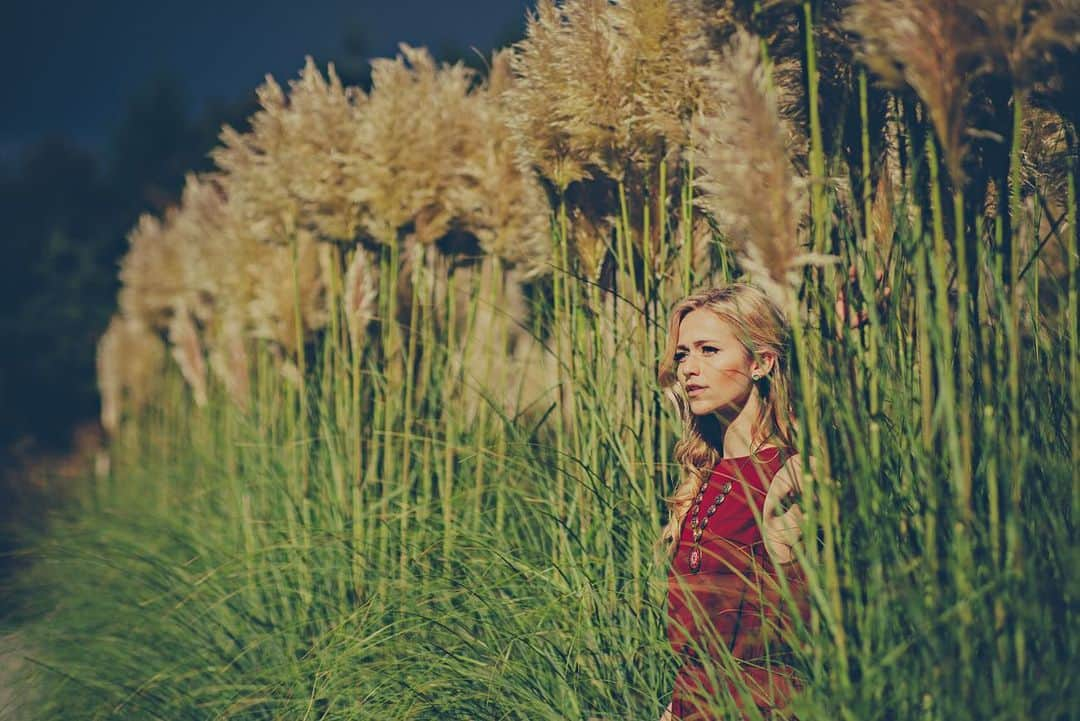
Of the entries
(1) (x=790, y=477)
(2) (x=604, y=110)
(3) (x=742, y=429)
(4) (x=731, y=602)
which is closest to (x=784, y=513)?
(1) (x=790, y=477)

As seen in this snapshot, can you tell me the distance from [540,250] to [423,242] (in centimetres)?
84

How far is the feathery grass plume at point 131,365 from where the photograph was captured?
27.3ft

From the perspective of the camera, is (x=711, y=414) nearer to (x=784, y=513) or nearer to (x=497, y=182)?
(x=784, y=513)

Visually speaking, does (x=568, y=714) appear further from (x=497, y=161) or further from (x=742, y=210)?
(x=497, y=161)

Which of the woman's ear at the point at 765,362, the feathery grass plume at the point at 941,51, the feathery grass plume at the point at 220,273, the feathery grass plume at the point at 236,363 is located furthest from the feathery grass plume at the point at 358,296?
the feathery grass plume at the point at 941,51

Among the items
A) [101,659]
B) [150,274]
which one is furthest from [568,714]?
[150,274]

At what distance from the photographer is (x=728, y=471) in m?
2.64

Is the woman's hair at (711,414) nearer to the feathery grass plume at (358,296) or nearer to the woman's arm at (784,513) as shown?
the woman's arm at (784,513)

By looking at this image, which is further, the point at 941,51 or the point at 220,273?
the point at 220,273

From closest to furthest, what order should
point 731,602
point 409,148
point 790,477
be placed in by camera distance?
1. point 790,477
2. point 731,602
3. point 409,148

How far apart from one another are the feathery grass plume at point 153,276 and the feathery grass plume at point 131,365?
147mm

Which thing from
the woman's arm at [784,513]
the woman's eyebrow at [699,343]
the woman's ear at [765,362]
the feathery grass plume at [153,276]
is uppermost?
the feathery grass plume at [153,276]

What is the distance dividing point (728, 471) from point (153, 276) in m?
6.38

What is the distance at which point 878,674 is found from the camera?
183 centimetres
